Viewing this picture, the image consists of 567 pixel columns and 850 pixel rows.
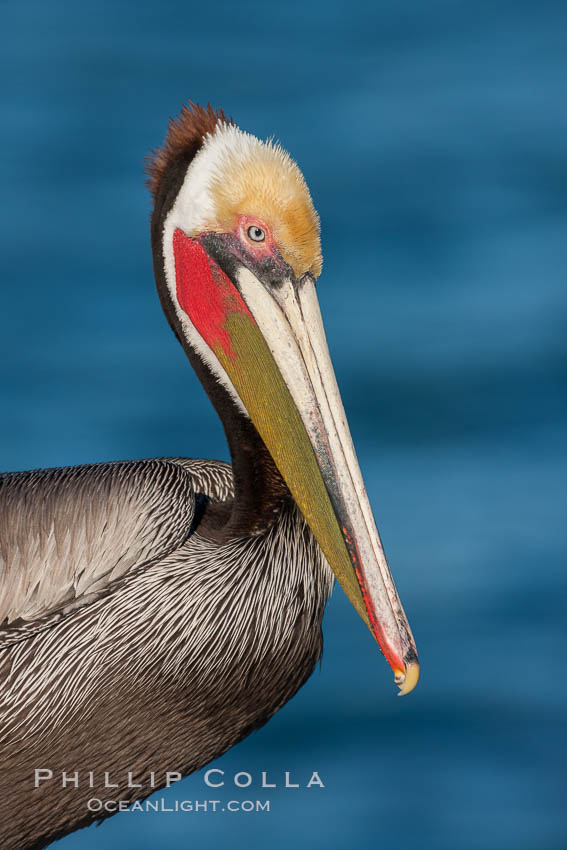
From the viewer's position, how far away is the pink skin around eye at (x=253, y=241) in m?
3.12

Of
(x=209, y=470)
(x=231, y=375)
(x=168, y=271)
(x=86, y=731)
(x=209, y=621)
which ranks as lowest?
(x=86, y=731)

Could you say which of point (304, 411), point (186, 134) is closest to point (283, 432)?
point (304, 411)

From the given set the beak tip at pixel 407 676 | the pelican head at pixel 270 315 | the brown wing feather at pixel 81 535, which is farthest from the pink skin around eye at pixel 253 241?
the beak tip at pixel 407 676

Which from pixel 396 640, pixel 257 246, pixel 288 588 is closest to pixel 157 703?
pixel 288 588

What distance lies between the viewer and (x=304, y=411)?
3043 mm

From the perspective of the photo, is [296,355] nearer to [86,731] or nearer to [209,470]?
[209,470]

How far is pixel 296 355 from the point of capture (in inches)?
120

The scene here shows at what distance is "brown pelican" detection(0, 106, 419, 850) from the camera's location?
3.13m

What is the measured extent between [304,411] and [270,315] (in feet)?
0.80

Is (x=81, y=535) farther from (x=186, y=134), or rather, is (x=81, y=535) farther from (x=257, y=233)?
(x=186, y=134)

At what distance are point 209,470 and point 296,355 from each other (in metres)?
0.80

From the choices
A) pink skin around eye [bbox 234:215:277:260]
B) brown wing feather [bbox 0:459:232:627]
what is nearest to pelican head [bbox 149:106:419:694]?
pink skin around eye [bbox 234:215:277:260]

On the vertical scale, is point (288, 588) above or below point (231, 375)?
below

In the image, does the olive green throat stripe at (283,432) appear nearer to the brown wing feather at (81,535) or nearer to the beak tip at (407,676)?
the beak tip at (407,676)
